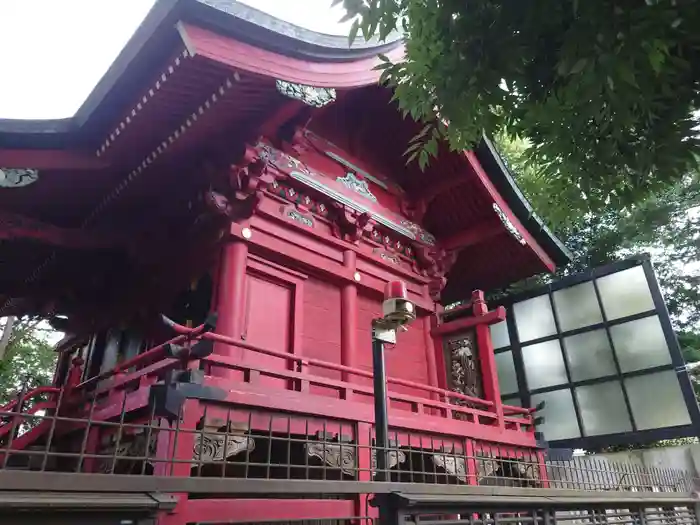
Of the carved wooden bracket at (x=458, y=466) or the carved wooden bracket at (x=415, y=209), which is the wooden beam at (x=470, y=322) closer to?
the carved wooden bracket at (x=415, y=209)

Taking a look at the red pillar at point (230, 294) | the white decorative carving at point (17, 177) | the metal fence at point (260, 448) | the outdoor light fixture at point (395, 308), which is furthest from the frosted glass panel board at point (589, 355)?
the white decorative carving at point (17, 177)

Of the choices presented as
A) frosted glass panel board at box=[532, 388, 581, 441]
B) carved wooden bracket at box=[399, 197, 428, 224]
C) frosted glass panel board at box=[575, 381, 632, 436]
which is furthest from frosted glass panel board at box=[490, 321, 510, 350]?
carved wooden bracket at box=[399, 197, 428, 224]

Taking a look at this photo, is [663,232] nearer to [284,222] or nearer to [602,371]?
[602,371]

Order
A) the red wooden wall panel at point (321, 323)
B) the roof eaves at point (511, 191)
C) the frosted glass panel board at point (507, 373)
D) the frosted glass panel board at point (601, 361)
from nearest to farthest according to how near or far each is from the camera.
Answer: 1. the red wooden wall panel at point (321, 323)
2. the frosted glass panel board at point (601, 361)
3. the roof eaves at point (511, 191)
4. the frosted glass panel board at point (507, 373)

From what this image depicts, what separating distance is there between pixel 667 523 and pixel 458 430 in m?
2.37

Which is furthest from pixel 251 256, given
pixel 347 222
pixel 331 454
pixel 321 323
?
pixel 331 454

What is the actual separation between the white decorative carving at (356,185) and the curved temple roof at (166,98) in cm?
161

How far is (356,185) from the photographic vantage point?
7566 millimetres

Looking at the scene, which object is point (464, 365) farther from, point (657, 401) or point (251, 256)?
point (251, 256)

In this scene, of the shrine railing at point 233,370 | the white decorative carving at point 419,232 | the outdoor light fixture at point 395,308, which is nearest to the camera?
the outdoor light fixture at point 395,308

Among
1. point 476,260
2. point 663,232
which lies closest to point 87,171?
point 476,260

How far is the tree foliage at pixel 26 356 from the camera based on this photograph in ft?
54.2

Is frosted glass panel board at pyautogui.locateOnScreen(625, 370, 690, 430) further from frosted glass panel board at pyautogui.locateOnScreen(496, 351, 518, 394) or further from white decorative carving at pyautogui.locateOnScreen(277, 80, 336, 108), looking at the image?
white decorative carving at pyautogui.locateOnScreen(277, 80, 336, 108)

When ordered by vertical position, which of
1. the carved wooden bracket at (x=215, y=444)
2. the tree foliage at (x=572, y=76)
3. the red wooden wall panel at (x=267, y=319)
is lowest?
the carved wooden bracket at (x=215, y=444)
